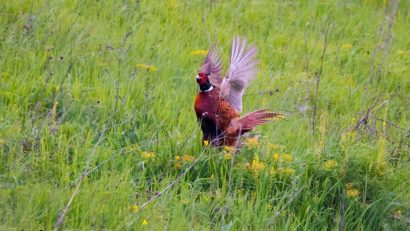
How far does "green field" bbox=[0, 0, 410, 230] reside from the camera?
442cm

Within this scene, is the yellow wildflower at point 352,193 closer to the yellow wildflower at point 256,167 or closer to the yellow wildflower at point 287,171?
the yellow wildflower at point 287,171

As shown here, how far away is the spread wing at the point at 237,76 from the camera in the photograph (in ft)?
18.9

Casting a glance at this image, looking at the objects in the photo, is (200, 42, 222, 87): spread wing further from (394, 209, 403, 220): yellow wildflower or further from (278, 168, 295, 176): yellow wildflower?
(394, 209, 403, 220): yellow wildflower

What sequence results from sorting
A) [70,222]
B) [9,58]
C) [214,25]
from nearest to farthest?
[70,222] → [9,58] → [214,25]

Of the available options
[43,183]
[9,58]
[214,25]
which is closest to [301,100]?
[214,25]

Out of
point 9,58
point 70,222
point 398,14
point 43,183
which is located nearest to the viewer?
point 70,222

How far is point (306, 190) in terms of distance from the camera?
192 inches

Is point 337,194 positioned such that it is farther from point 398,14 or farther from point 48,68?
point 398,14

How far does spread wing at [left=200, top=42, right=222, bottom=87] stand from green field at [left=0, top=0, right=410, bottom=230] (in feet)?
1.03

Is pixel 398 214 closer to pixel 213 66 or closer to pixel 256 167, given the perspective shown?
pixel 256 167

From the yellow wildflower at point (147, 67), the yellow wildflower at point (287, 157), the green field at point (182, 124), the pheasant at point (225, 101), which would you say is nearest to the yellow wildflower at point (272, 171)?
the green field at point (182, 124)

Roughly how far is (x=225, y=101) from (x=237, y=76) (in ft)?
1.02

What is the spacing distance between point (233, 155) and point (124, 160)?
0.67 metres

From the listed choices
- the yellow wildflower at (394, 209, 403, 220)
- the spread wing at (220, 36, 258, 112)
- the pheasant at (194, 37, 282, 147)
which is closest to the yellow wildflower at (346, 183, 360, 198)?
the yellow wildflower at (394, 209, 403, 220)
